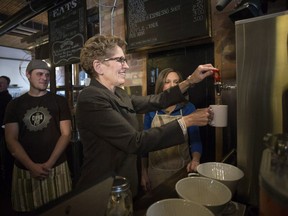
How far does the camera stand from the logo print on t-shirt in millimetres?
2115

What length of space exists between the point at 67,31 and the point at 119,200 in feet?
10.2

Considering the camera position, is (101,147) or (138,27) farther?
(138,27)

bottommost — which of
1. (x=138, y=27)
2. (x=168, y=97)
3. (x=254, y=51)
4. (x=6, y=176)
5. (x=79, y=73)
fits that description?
(x=6, y=176)

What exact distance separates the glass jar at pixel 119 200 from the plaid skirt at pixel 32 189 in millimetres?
1735

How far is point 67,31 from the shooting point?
3.20 m

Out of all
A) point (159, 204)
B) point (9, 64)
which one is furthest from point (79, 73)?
point (9, 64)

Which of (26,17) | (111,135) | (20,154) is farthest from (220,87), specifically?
(26,17)

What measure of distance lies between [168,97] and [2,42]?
7.02 metres

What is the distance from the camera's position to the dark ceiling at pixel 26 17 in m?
3.13

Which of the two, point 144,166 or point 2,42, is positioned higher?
point 2,42

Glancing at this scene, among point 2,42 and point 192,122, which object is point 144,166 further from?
point 2,42

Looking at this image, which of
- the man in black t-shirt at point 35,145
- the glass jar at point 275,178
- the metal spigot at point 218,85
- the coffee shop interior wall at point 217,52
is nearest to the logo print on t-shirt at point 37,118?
the man in black t-shirt at point 35,145

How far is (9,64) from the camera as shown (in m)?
8.13

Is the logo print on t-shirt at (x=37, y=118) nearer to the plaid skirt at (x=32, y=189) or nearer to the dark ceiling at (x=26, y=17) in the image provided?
the plaid skirt at (x=32, y=189)
